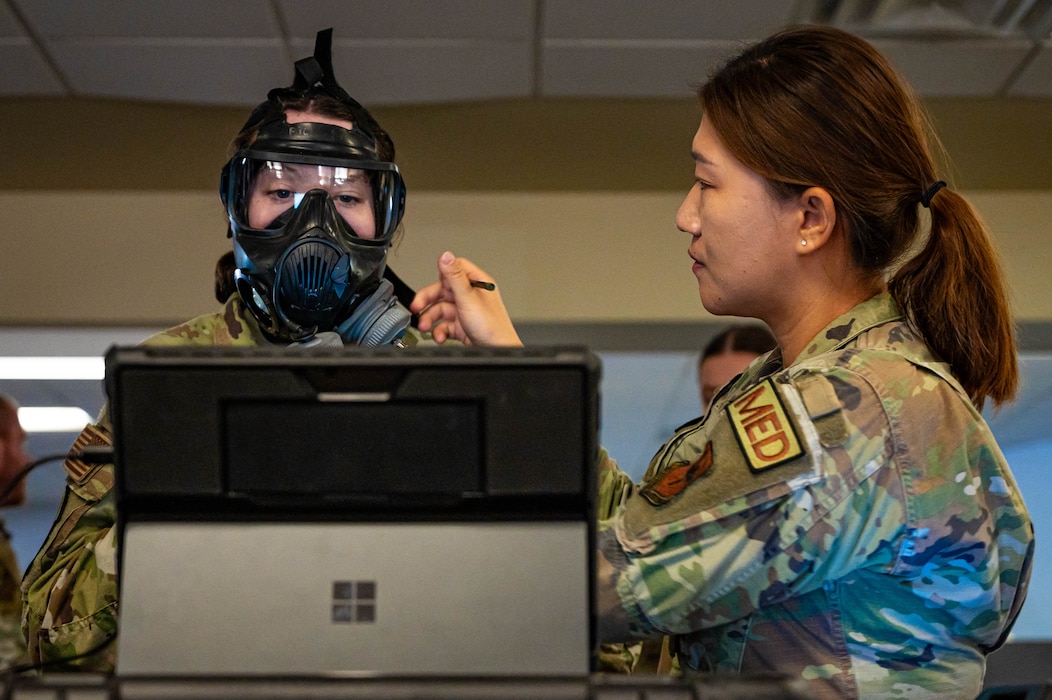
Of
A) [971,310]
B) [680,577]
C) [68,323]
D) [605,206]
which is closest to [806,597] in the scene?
[680,577]

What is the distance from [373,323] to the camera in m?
1.52

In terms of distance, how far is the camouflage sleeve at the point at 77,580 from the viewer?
4.03 feet

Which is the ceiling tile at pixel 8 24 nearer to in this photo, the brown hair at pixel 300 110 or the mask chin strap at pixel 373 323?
the brown hair at pixel 300 110

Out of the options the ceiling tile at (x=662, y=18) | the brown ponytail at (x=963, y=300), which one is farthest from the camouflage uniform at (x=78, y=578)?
the ceiling tile at (x=662, y=18)

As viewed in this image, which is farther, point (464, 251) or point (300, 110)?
point (464, 251)

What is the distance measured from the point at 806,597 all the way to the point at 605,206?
9.51 ft

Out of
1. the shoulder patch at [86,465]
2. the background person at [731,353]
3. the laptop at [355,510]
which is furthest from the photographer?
the background person at [731,353]

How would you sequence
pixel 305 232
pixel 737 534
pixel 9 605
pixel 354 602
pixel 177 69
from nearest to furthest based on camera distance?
1. pixel 354 602
2. pixel 737 534
3. pixel 305 232
4. pixel 9 605
5. pixel 177 69

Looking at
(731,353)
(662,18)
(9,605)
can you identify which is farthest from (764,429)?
(9,605)

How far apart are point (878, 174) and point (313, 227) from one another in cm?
74

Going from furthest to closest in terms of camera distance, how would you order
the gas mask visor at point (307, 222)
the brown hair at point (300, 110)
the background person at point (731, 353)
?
the background person at point (731, 353) < the brown hair at point (300, 110) < the gas mask visor at point (307, 222)

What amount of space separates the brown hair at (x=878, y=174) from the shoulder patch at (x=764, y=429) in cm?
30

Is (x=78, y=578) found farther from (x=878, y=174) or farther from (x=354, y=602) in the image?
(x=878, y=174)

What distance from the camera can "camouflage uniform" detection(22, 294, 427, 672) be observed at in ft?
4.02
